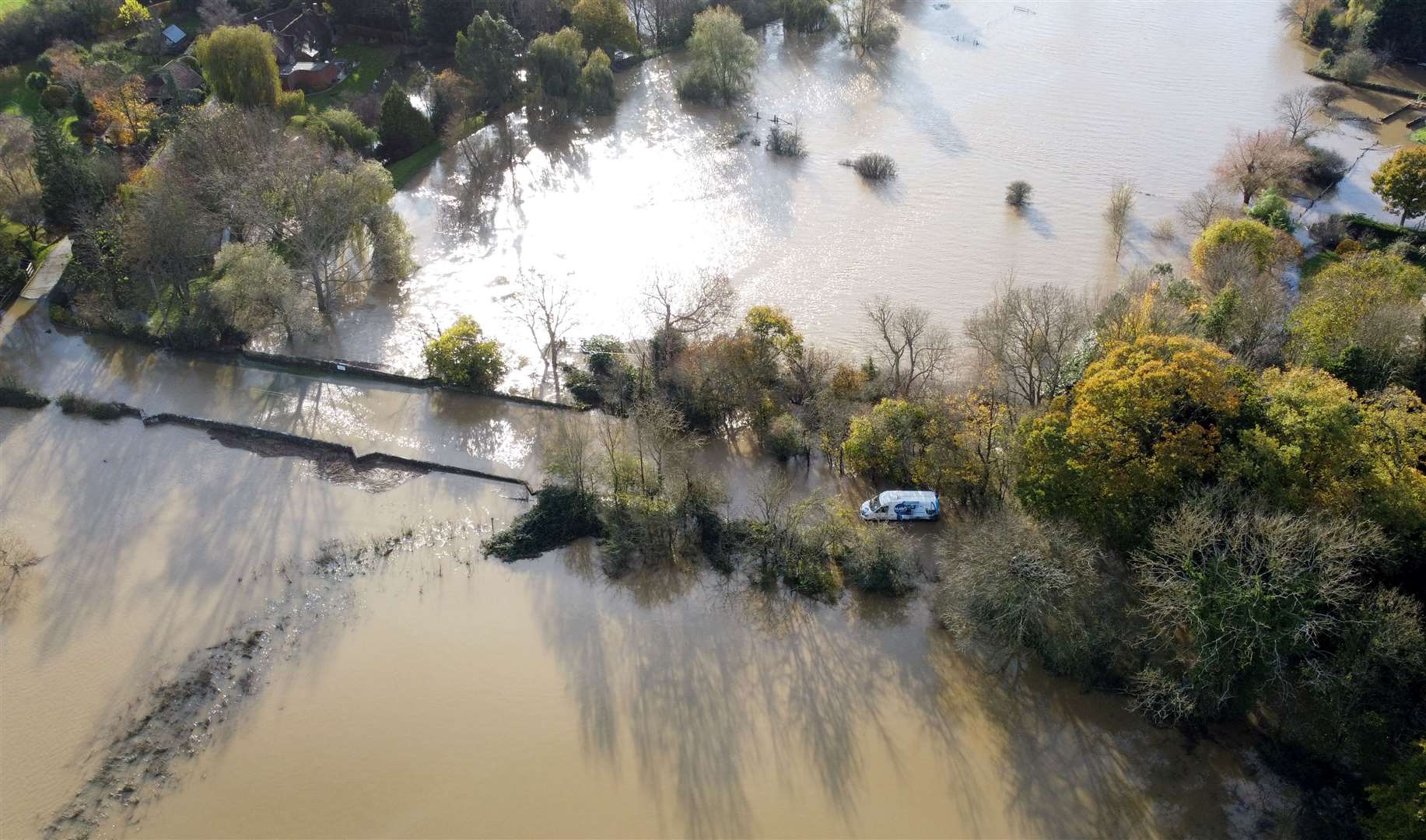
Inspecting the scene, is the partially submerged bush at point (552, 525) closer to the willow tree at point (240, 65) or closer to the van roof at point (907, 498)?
the van roof at point (907, 498)

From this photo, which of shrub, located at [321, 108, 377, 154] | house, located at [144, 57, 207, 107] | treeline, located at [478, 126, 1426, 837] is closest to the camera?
treeline, located at [478, 126, 1426, 837]

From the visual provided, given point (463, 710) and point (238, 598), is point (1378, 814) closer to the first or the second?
point (463, 710)

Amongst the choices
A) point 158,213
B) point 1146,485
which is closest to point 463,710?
point 1146,485

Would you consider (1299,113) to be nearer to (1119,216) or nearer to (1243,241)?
(1119,216)

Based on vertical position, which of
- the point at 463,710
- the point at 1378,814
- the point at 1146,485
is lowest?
the point at 463,710

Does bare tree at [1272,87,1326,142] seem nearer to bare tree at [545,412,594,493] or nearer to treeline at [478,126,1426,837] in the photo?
treeline at [478,126,1426,837]

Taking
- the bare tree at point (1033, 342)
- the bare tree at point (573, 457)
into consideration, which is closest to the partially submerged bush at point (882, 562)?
the bare tree at point (1033, 342)

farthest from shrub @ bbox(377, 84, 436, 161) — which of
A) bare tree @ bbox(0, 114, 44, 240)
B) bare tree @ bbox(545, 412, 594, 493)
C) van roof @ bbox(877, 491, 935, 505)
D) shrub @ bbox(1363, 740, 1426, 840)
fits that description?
shrub @ bbox(1363, 740, 1426, 840)

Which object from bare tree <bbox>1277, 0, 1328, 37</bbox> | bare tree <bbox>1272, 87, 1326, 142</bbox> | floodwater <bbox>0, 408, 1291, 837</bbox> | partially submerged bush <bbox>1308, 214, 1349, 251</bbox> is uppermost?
bare tree <bbox>1277, 0, 1328, 37</bbox>

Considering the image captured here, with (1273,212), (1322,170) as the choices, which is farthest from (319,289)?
(1322,170)
